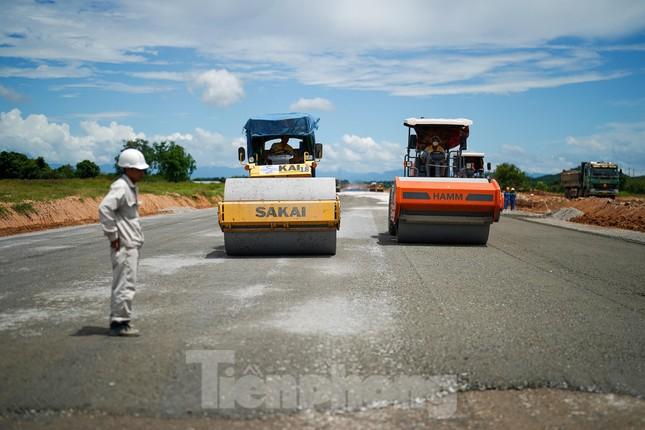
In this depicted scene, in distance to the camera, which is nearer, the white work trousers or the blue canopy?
the white work trousers

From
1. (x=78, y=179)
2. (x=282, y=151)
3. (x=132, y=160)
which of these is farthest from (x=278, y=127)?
(x=78, y=179)

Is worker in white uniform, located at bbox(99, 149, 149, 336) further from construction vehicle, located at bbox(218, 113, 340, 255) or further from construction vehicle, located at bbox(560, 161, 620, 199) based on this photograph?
construction vehicle, located at bbox(560, 161, 620, 199)

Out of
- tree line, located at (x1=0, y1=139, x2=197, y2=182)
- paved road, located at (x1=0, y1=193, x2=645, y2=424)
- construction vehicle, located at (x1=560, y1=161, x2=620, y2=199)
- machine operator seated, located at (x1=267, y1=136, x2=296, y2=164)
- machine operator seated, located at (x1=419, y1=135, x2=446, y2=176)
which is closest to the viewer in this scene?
paved road, located at (x1=0, y1=193, x2=645, y2=424)

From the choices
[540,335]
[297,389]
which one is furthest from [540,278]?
[297,389]

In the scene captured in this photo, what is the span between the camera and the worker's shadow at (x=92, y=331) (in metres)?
5.66

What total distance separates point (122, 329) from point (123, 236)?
0.87 metres

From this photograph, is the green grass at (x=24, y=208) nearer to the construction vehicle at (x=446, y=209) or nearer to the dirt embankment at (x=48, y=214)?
the dirt embankment at (x=48, y=214)

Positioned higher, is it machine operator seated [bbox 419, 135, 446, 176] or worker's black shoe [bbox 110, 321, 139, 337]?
machine operator seated [bbox 419, 135, 446, 176]

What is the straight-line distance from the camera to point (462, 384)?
172 inches

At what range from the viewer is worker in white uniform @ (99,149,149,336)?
5531 mm

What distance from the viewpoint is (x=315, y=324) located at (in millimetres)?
5992

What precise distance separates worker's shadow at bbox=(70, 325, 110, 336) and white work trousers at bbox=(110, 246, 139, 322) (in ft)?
0.76

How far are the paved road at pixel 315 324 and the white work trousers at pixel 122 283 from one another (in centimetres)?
24

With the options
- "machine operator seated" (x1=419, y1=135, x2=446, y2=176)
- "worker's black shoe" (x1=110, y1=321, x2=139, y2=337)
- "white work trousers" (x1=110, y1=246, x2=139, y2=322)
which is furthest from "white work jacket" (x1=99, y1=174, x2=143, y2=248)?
"machine operator seated" (x1=419, y1=135, x2=446, y2=176)
